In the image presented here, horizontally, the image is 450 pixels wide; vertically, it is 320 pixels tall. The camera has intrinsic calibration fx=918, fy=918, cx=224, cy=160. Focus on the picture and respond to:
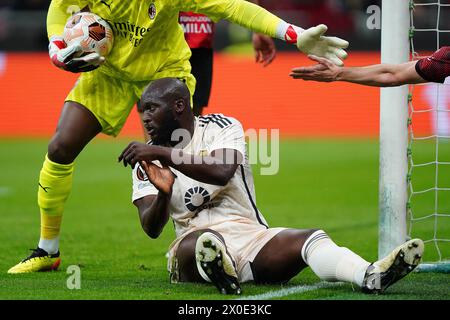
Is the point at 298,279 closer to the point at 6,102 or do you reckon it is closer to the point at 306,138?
the point at 306,138

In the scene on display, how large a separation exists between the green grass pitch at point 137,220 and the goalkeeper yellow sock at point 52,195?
0.25 meters

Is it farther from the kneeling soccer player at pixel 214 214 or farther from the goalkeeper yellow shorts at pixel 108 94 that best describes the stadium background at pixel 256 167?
the goalkeeper yellow shorts at pixel 108 94

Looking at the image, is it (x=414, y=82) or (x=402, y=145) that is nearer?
(x=414, y=82)

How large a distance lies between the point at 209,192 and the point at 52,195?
1.47 meters

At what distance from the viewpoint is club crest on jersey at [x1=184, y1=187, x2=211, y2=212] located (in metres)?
5.23

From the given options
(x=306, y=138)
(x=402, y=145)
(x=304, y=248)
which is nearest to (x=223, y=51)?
(x=306, y=138)

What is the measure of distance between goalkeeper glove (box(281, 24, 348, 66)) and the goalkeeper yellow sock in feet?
6.01

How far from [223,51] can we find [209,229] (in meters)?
13.5

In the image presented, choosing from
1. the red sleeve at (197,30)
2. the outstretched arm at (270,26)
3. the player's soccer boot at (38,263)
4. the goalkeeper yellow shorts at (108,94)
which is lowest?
the player's soccer boot at (38,263)

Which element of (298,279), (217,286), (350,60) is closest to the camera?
(217,286)

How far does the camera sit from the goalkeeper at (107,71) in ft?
19.3

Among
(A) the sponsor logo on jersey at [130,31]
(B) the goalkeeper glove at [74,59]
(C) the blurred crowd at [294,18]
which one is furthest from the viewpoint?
(C) the blurred crowd at [294,18]


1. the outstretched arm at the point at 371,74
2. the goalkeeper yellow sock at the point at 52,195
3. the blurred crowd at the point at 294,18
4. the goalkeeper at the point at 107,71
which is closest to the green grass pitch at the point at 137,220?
the goalkeeper yellow sock at the point at 52,195

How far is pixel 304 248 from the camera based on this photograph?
16.4ft
